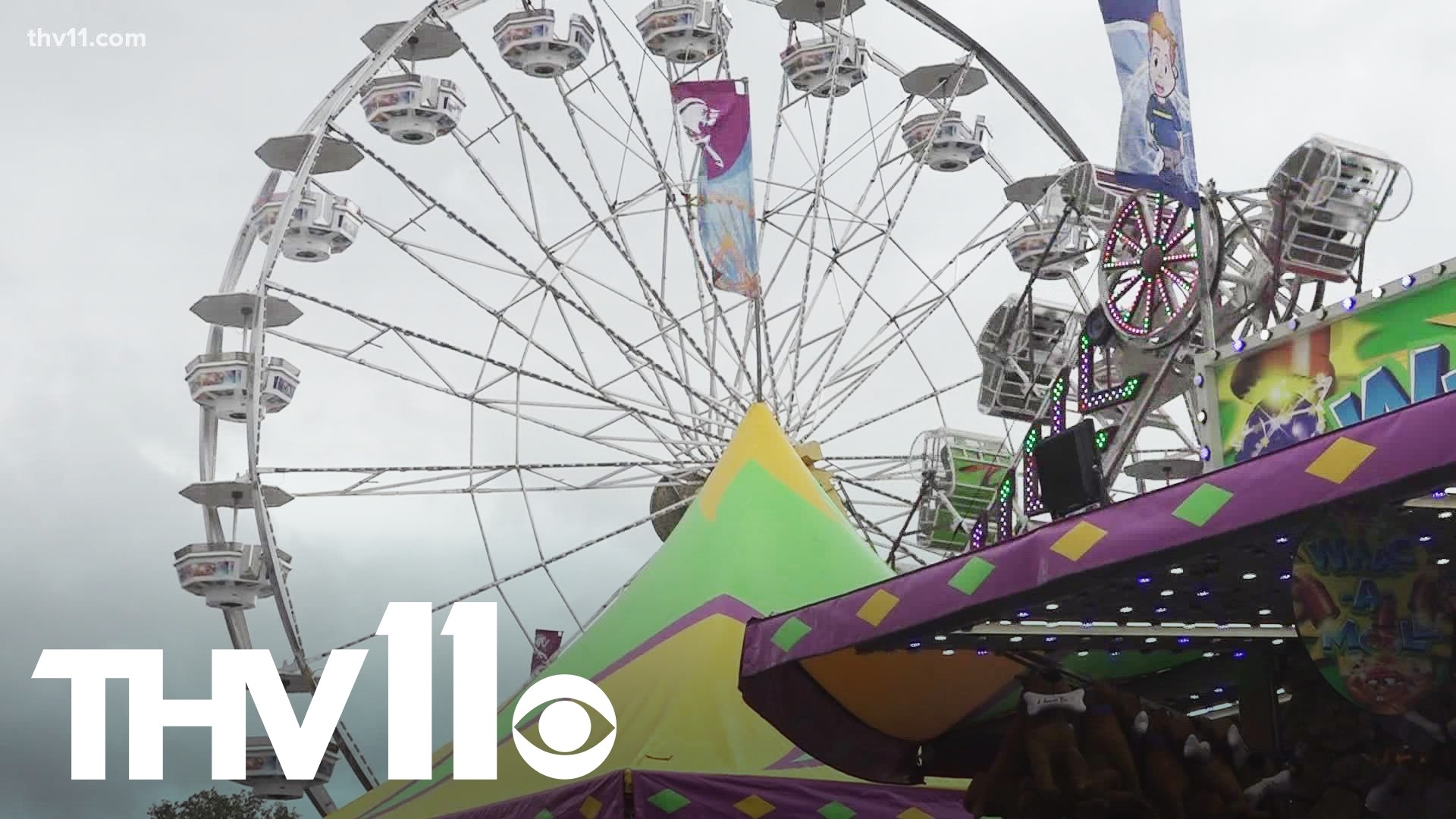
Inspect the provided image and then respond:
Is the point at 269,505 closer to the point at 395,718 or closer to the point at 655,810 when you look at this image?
the point at 395,718

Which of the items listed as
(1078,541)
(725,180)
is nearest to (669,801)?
(1078,541)

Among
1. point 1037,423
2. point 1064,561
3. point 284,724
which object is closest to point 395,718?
point 284,724

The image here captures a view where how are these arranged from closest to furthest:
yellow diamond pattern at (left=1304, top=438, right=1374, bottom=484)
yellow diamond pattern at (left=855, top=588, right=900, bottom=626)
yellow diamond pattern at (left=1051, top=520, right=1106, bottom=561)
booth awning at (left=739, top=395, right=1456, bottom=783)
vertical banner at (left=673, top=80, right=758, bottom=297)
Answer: yellow diamond pattern at (left=1304, top=438, right=1374, bottom=484) → booth awning at (left=739, top=395, right=1456, bottom=783) → yellow diamond pattern at (left=1051, top=520, right=1106, bottom=561) → yellow diamond pattern at (left=855, top=588, right=900, bottom=626) → vertical banner at (left=673, top=80, right=758, bottom=297)

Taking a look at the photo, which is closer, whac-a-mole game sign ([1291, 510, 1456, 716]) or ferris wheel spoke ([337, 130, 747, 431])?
whac-a-mole game sign ([1291, 510, 1456, 716])

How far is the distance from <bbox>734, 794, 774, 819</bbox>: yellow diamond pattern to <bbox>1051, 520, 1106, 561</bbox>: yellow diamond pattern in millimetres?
3265

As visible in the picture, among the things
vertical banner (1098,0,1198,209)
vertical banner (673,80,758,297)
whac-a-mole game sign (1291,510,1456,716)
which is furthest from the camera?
vertical banner (673,80,758,297)

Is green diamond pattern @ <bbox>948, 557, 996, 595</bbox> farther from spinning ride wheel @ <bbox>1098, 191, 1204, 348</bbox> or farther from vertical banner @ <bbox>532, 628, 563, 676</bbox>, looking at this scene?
vertical banner @ <bbox>532, 628, 563, 676</bbox>

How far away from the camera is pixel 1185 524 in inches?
251

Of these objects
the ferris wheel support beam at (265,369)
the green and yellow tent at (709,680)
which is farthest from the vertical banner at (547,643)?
the green and yellow tent at (709,680)

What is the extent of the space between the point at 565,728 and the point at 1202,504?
5.41m

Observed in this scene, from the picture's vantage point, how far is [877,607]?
26.5 feet

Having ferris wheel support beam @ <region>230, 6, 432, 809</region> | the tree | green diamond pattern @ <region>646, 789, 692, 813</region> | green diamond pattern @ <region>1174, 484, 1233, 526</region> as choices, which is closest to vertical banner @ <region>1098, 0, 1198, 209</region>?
green diamond pattern @ <region>646, 789, 692, 813</region>

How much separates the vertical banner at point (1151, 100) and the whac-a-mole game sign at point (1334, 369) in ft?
4.30

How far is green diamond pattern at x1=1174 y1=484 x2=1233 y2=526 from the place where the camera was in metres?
6.25
